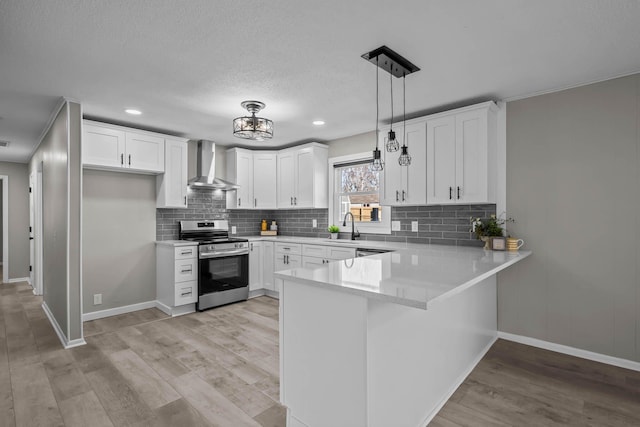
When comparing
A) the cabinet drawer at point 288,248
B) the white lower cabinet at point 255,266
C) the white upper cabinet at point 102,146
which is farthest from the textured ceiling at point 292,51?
the white lower cabinet at point 255,266

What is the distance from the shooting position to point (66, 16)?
185 centimetres

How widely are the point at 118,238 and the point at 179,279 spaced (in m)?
1.01

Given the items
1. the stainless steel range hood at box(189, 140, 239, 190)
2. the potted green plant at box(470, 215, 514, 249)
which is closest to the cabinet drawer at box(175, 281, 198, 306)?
the stainless steel range hood at box(189, 140, 239, 190)

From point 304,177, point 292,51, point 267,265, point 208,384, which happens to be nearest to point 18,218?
point 267,265

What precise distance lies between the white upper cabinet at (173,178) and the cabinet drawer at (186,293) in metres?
1.09

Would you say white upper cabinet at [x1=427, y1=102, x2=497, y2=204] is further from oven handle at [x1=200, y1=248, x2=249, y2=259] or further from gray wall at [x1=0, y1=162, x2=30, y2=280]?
gray wall at [x1=0, y1=162, x2=30, y2=280]

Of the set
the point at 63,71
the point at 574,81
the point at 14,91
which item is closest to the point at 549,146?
the point at 574,81

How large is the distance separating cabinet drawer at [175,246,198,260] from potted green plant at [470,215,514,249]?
334 centimetres

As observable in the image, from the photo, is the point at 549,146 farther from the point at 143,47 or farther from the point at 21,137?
the point at 21,137

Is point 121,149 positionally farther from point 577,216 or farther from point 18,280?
point 577,216

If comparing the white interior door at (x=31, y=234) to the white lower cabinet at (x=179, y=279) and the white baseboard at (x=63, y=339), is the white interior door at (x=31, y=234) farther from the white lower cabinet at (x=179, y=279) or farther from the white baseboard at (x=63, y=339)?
the white lower cabinet at (x=179, y=279)

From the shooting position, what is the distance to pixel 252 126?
3.12 m

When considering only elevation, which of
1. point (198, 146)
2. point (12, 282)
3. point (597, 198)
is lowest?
point (12, 282)

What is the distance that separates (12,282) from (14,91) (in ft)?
16.7
